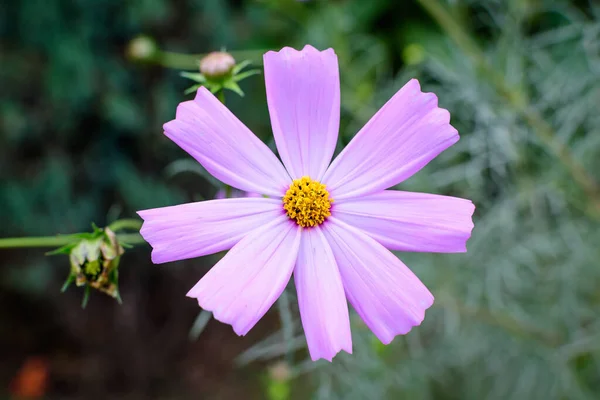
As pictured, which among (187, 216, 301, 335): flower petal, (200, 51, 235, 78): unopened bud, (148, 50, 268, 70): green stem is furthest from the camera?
(148, 50, 268, 70): green stem

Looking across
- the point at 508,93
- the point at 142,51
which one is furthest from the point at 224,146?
the point at 508,93

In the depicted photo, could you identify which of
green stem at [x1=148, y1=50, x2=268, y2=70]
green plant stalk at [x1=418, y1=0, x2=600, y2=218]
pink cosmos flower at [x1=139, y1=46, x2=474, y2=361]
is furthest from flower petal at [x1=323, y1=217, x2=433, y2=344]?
green stem at [x1=148, y1=50, x2=268, y2=70]

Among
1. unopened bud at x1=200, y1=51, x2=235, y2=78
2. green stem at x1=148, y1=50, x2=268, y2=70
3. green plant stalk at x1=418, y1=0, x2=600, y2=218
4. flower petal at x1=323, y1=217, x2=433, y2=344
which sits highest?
green stem at x1=148, y1=50, x2=268, y2=70

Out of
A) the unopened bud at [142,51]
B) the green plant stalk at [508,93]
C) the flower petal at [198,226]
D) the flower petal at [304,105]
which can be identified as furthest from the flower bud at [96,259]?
the green plant stalk at [508,93]

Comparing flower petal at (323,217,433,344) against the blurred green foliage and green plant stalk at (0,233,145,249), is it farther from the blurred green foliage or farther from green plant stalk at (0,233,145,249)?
the blurred green foliage

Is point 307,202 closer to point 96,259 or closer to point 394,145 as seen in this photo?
point 394,145

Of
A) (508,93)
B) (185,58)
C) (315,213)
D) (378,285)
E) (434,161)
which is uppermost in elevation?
(185,58)
